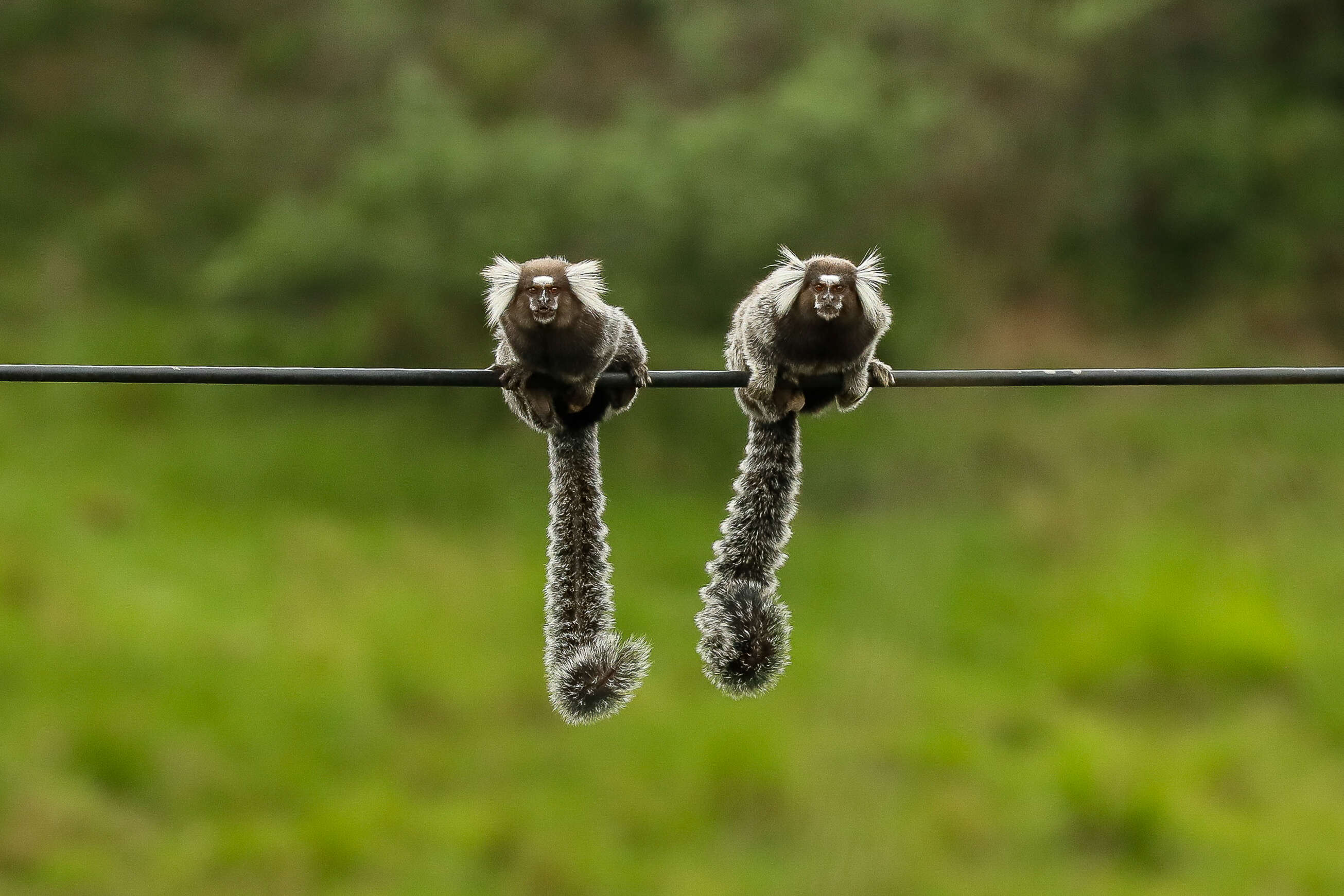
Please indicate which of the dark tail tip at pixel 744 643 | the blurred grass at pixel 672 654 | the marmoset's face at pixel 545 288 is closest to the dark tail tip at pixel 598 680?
the dark tail tip at pixel 744 643

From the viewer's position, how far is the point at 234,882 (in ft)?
53.1

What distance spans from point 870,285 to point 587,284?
43.4 inches

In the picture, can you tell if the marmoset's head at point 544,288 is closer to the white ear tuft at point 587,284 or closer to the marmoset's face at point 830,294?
the white ear tuft at point 587,284

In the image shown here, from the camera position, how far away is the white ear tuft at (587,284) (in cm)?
571

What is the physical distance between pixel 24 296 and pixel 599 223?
1086 cm

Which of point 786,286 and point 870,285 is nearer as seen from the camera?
point 786,286

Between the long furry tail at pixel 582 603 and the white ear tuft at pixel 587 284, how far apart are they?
561mm

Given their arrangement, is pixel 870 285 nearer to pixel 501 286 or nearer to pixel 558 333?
pixel 558 333

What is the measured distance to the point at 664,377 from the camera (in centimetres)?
484

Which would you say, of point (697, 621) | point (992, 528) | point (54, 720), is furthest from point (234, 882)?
point (697, 621)

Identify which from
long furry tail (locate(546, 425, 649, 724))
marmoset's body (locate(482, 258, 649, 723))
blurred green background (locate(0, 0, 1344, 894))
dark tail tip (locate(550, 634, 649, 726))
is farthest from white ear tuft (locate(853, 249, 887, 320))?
Answer: blurred green background (locate(0, 0, 1344, 894))

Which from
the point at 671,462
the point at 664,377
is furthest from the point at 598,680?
the point at 671,462

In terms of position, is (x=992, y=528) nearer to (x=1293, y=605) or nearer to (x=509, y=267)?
(x=1293, y=605)

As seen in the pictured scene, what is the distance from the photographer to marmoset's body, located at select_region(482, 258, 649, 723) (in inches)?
216
